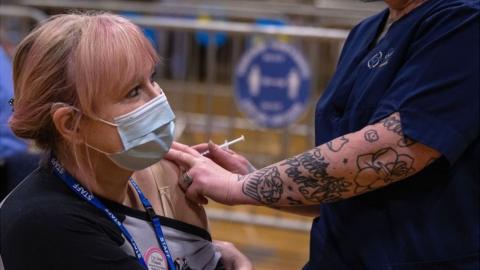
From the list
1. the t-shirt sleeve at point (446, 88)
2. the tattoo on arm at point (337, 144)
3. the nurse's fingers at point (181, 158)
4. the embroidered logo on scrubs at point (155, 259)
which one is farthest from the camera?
the nurse's fingers at point (181, 158)

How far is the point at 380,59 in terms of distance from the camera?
172cm

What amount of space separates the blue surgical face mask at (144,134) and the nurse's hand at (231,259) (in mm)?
414

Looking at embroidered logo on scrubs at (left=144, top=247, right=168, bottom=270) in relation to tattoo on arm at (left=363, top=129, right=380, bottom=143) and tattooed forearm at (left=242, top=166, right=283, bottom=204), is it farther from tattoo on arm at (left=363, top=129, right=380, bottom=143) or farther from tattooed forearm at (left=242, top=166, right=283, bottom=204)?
tattoo on arm at (left=363, top=129, right=380, bottom=143)

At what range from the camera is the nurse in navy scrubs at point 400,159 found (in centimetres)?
157

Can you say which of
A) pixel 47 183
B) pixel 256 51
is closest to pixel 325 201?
pixel 47 183

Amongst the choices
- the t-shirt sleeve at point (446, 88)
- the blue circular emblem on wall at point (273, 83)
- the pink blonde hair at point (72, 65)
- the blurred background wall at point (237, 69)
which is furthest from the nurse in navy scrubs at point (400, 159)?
the blue circular emblem on wall at point (273, 83)

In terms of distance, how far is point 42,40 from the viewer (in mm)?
1650

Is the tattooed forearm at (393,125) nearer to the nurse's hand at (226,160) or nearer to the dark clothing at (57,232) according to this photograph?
the nurse's hand at (226,160)

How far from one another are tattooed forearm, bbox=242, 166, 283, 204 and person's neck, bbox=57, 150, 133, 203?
272 millimetres

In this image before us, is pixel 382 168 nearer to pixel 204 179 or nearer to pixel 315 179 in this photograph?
pixel 315 179

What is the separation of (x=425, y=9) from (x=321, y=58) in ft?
13.5

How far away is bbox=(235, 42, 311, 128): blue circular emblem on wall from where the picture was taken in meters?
4.86

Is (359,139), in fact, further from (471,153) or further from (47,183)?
(47,183)

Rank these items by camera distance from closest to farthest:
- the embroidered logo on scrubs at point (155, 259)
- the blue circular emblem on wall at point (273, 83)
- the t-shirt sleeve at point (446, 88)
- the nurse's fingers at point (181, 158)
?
the t-shirt sleeve at point (446, 88) < the embroidered logo on scrubs at point (155, 259) < the nurse's fingers at point (181, 158) < the blue circular emblem on wall at point (273, 83)
